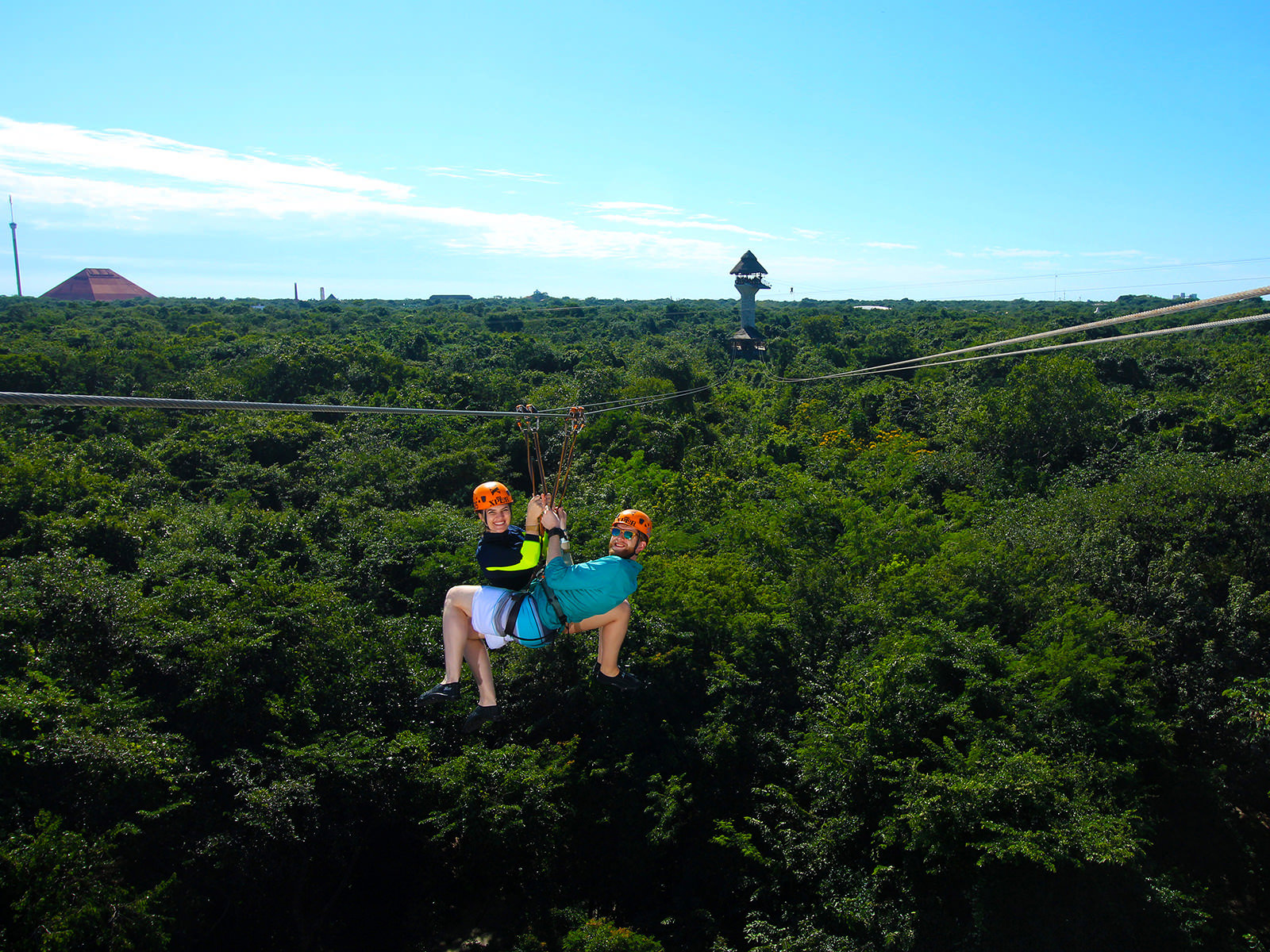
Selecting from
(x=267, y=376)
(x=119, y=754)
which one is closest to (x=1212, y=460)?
(x=119, y=754)

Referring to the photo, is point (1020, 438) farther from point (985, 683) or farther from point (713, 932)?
point (713, 932)

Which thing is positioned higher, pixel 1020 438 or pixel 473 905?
pixel 1020 438

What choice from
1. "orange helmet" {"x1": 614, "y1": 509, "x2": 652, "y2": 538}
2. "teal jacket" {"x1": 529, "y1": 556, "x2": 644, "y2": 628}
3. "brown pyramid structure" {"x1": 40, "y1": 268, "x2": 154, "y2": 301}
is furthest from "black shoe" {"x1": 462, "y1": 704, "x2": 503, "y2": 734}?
"brown pyramid structure" {"x1": 40, "y1": 268, "x2": 154, "y2": 301}

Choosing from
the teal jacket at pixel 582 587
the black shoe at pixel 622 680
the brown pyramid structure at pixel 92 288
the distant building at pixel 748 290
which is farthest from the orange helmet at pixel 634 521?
the brown pyramid structure at pixel 92 288

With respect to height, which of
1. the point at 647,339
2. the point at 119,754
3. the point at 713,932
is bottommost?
the point at 713,932

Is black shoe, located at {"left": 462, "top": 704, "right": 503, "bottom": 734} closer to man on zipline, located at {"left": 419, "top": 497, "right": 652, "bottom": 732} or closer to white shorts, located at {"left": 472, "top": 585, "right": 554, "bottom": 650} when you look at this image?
man on zipline, located at {"left": 419, "top": 497, "right": 652, "bottom": 732}
